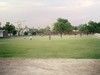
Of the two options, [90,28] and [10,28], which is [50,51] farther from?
[90,28]

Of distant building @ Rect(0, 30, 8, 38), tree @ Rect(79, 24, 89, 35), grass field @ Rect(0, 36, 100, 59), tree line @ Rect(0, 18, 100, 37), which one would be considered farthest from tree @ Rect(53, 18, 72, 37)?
grass field @ Rect(0, 36, 100, 59)

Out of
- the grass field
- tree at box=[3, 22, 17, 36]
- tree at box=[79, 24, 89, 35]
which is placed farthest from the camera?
tree at box=[79, 24, 89, 35]

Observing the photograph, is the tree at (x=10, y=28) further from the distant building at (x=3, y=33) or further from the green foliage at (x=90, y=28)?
the green foliage at (x=90, y=28)

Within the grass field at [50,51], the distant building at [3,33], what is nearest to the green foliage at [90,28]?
the distant building at [3,33]

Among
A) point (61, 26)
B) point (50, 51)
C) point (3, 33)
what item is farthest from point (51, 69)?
point (61, 26)

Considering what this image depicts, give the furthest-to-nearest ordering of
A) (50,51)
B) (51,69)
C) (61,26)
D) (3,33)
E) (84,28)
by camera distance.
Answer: (84,28) → (61,26) → (3,33) → (50,51) → (51,69)

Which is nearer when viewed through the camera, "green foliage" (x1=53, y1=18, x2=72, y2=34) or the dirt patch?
the dirt patch

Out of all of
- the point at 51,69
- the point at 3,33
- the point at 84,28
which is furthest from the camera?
the point at 84,28

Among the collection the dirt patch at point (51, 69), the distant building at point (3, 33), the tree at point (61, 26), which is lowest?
the distant building at point (3, 33)

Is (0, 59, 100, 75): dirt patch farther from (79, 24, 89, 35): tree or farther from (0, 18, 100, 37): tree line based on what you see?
(79, 24, 89, 35): tree

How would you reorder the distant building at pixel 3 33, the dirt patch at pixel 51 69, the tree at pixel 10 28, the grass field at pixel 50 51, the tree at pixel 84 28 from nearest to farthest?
the dirt patch at pixel 51 69, the grass field at pixel 50 51, the distant building at pixel 3 33, the tree at pixel 10 28, the tree at pixel 84 28

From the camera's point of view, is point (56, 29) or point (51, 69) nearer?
point (51, 69)

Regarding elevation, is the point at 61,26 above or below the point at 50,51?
above

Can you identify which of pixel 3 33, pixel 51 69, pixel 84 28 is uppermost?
pixel 84 28
